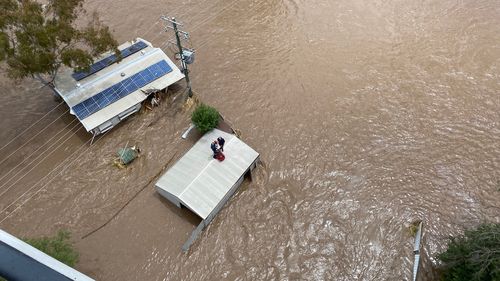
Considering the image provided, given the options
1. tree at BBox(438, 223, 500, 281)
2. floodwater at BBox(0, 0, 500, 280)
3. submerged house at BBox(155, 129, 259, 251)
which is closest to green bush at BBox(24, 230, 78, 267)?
floodwater at BBox(0, 0, 500, 280)

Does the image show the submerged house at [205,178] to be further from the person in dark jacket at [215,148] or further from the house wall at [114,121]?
the house wall at [114,121]

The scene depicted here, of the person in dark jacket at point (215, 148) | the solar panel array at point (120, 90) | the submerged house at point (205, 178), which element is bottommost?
the submerged house at point (205, 178)

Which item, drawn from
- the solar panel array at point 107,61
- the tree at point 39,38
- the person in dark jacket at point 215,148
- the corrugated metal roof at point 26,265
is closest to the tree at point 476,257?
the person in dark jacket at point 215,148

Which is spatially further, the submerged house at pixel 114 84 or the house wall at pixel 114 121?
the house wall at pixel 114 121

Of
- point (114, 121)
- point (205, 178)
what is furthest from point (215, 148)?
point (114, 121)

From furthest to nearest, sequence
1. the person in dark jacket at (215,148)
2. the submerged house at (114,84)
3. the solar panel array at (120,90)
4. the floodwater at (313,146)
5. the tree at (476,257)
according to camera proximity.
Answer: the submerged house at (114,84) → the solar panel array at (120,90) → the person in dark jacket at (215,148) → the floodwater at (313,146) → the tree at (476,257)

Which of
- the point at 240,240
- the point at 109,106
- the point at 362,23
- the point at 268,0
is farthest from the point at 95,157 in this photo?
the point at 362,23

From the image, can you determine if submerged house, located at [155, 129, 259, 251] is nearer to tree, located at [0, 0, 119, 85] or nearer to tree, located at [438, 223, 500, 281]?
tree, located at [0, 0, 119, 85]
